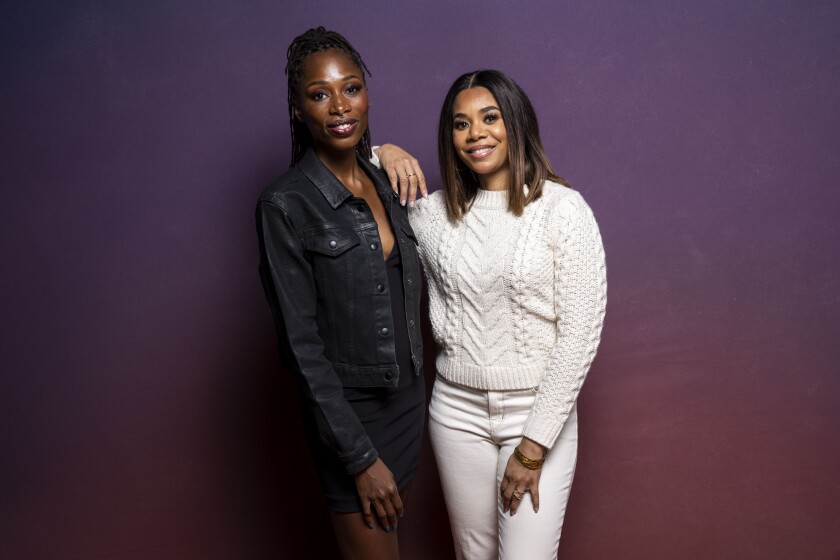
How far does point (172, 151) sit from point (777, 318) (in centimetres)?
211

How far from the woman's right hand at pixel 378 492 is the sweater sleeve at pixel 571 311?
0.37m

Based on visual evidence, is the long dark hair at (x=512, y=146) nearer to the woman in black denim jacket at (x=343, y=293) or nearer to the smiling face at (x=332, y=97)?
the woman in black denim jacket at (x=343, y=293)

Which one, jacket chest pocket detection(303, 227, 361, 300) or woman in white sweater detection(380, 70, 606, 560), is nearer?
jacket chest pocket detection(303, 227, 361, 300)

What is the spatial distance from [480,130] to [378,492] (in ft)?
3.04

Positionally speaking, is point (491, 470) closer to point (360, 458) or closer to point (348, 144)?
point (360, 458)

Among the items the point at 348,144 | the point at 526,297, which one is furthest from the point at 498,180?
the point at 348,144

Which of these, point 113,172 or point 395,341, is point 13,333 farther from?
point 395,341

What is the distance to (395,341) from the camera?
1919mm

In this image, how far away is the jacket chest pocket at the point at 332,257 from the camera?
1759mm

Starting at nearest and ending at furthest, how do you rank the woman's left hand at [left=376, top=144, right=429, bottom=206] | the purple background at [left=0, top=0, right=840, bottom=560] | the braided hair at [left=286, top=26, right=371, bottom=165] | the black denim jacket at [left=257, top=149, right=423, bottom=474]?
the black denim jacket at [left=257, top=149, right=423, bottom=474], the braided hair at [left=286, top=26, right=371, bottom=165], the woman's left hand at [left=376, top=144, right=429, bottom=206], the purple background at [left=0, top=0, right=840, bottom=560]

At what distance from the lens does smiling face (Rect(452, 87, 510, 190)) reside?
196 centimetres

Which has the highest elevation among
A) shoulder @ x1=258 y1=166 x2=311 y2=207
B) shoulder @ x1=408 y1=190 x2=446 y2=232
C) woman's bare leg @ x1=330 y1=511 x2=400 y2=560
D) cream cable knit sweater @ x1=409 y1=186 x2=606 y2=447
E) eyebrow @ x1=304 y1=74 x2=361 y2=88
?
eyebrow @ x1=304 y1=74 x2=361 y2=88

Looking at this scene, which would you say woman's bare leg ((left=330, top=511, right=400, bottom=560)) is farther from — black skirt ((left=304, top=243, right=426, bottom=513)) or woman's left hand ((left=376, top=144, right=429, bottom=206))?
woman's left hand ((left=376, top=144, right=429, bottom=206))

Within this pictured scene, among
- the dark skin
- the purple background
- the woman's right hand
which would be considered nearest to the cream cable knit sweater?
the dark skin
